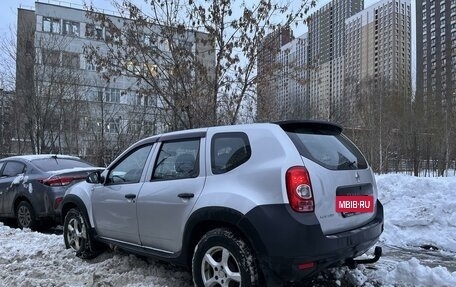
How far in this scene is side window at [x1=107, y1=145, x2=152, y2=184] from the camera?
584cm

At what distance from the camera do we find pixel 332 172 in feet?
Answer: 14.7

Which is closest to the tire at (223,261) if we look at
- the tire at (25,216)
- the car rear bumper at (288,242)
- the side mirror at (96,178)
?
the car rear bumper at (288,242)

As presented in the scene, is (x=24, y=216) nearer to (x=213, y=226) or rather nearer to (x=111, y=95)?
(x=213, y=226)

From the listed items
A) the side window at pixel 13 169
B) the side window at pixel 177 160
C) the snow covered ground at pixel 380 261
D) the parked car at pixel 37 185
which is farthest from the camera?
the side window at pixel 13 169

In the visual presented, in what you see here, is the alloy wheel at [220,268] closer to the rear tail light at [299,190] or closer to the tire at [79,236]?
the rear tail light at [299,190]

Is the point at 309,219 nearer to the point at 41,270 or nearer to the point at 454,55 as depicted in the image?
the point at 41,270

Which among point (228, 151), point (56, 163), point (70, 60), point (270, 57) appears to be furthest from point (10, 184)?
point (70, 60)

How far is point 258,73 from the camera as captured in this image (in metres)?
12.3

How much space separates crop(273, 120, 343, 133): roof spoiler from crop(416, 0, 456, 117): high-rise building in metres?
25.0

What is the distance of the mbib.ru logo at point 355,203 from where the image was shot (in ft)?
14.6

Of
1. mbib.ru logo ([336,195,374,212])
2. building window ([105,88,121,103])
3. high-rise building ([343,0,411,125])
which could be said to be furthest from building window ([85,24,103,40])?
high-rise building ([343,0,411,125])

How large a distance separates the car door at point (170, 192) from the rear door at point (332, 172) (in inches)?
43.6

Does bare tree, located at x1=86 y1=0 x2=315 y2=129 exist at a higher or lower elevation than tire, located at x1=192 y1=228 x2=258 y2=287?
higher

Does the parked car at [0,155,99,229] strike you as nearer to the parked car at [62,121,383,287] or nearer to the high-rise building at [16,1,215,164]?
the parked car at [62,121,383,287]
